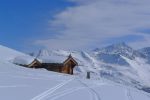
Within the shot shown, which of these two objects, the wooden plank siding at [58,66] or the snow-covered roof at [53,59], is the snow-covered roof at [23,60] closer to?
the wooden plank siding at [58,66]

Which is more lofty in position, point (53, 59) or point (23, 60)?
point (53, 59)

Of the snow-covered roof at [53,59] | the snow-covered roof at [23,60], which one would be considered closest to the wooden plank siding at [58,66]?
the snow-covered roof at [53,59]

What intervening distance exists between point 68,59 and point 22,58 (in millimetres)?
6414

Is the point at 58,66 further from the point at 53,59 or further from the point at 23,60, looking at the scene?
the point at 23,60

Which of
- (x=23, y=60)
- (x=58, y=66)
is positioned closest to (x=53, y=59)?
(x=58, y=66)

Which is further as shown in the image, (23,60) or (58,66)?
(58,66)

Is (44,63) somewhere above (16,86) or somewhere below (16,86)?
above

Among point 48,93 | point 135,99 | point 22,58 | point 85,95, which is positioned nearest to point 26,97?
point 48,93

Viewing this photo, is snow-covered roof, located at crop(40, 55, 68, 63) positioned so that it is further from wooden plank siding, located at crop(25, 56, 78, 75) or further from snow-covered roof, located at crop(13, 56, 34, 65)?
snow-covered roof, located at crop(13, 56, 34, 65)

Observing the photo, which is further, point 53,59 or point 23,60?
point 53,59

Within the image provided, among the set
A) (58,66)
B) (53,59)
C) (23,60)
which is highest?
(53,59)

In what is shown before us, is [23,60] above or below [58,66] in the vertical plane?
above

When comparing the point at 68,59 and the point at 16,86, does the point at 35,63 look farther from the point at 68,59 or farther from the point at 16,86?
the point at 16,86

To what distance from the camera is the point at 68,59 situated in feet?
180
